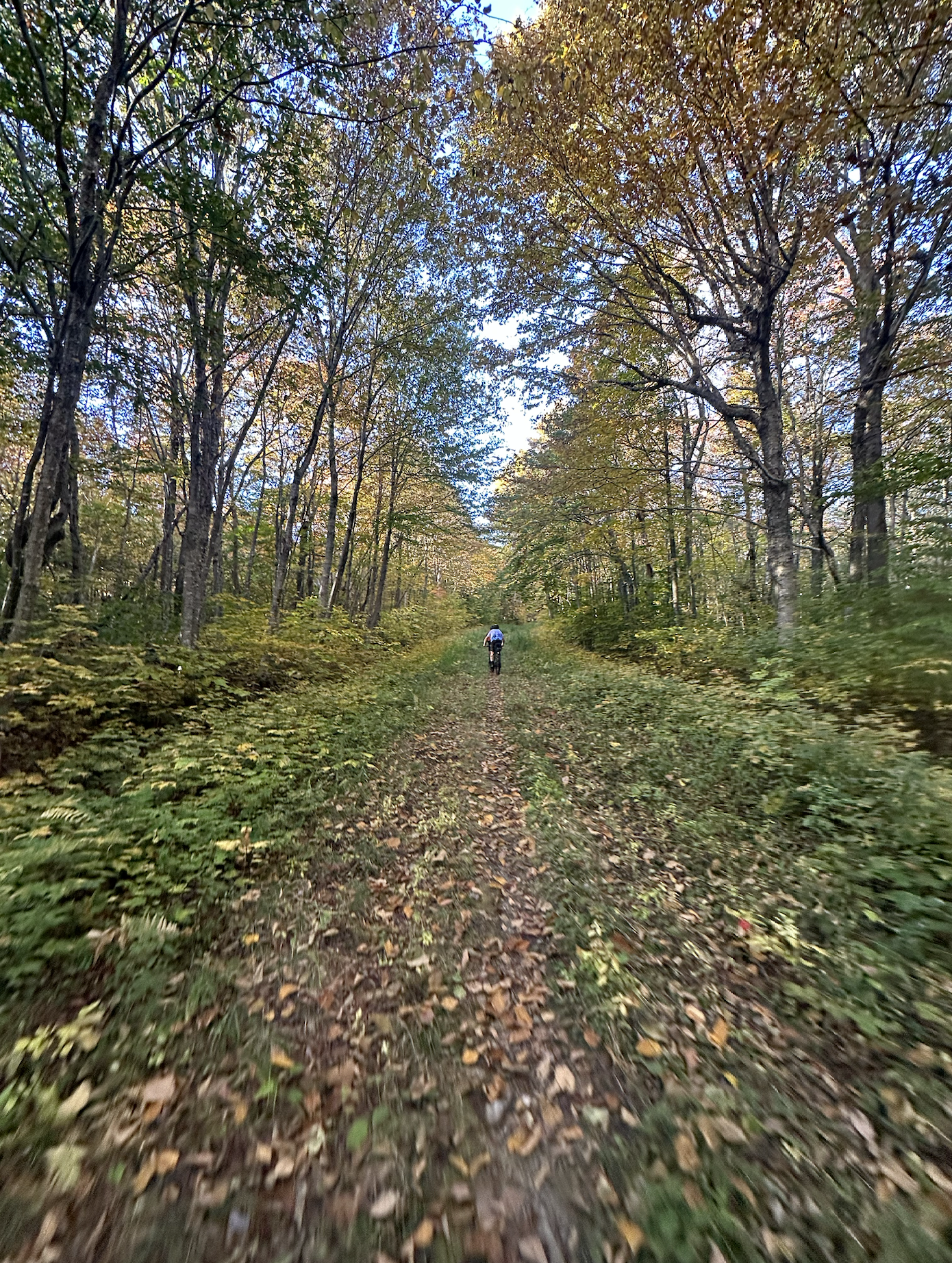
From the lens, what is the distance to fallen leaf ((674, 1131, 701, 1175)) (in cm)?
193

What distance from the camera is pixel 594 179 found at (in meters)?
7.46

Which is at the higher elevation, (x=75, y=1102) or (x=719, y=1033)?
(x=75, y=1102)

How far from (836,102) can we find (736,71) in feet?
4.96

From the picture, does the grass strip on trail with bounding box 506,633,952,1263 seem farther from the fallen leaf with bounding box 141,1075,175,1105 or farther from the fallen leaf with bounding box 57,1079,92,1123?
the fallen leaf with bounding box 57,1079,92,1123

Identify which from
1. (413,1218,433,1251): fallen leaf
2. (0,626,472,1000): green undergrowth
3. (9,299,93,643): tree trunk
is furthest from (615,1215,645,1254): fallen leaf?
(9,299,93,643): tree trunk

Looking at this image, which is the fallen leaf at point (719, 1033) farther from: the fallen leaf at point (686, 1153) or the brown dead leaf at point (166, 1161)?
the brown dead leaf at point (166, 1161)

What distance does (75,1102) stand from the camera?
2059 millimetres

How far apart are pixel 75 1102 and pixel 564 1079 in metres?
2.30

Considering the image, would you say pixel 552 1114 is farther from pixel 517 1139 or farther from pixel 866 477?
pixel 866 477

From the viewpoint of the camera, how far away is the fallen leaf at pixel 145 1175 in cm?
180

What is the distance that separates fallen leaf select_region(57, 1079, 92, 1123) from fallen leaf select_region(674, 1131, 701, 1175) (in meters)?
2.65

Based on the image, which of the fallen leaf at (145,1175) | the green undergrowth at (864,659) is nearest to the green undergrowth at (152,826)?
the fallen leaf at (145,1175)

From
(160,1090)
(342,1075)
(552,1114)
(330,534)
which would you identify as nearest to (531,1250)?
(552,1114)

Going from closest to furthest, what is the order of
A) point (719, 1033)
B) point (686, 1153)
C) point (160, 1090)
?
point (686, 1153)
point (160, 1090)
point (719, 1033)
